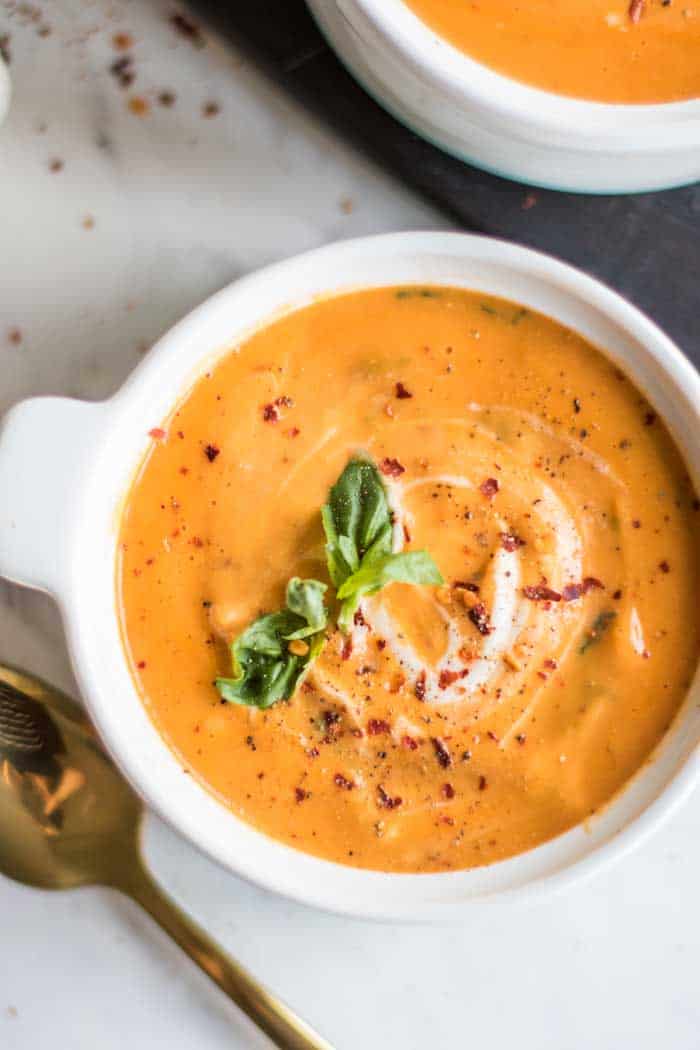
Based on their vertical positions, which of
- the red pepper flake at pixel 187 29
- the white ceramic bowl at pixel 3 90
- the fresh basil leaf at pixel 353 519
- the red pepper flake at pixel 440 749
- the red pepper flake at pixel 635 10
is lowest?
the red pepper flake at pixel 440 749

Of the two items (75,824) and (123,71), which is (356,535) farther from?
(123,71)

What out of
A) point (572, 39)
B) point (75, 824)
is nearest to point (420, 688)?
point (75, 824)

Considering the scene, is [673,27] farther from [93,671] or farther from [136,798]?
[136,798]

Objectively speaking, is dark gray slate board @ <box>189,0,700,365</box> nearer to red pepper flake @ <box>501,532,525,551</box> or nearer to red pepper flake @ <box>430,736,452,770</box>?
red pepper flake @ <box>501,532,525,551</box>

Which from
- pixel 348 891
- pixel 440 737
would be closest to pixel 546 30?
pixel 440 737

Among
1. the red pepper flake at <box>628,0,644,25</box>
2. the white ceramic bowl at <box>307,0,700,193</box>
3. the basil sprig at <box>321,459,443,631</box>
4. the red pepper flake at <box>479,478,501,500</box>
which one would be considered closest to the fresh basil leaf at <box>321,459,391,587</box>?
the basil sprig at <box>321,459,443,631</box>

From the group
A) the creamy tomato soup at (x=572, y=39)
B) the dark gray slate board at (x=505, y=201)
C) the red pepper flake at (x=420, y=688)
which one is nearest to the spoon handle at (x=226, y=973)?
the red pepper flake at (x=420, y=688)

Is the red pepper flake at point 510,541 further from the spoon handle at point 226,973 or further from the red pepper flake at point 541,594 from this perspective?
the spoon handle at point 226,973
